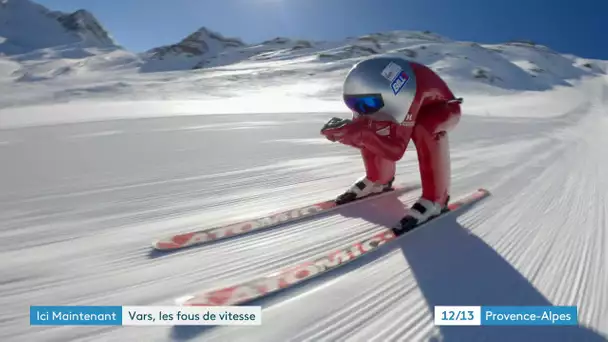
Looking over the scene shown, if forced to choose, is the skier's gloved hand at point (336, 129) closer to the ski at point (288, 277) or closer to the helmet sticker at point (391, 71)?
the helmet sticker at point (391, 71)

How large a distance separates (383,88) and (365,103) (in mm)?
143

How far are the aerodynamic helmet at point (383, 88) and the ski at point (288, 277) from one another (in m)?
0.73

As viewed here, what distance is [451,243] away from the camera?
2.17 metres

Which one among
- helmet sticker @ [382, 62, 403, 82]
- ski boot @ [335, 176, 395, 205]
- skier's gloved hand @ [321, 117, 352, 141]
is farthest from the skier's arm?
ski boot @ [335, 176, 395, 205]

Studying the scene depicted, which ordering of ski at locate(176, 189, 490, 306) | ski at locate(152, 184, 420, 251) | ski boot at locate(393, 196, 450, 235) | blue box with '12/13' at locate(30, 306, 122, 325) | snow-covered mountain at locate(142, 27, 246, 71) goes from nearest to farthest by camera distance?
blue box with '12/13' at locate(30, 306, 122, 325) → ski at locate(176, 189, 490, 306) → ski at locate(152, 184, 420, 251) → ski boot at locate(393, 196, 450, 235) → snow-covered mountain at locate(142, 27, 246, 71)

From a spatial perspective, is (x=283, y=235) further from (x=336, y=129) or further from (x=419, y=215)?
(x=419, y=215)

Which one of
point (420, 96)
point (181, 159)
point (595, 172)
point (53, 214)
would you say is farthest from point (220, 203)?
point (595, 172)

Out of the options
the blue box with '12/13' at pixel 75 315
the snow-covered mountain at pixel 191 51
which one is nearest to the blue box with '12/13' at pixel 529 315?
the blue box with '12/13' at pixel 75 315

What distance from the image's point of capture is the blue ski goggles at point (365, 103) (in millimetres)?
2394

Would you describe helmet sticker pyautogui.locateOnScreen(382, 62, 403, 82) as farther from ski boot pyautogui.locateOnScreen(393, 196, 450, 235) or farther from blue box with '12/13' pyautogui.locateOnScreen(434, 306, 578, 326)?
blue box with '12/13' pyautogui.locateOnScreen(434, 306, 578, 326)

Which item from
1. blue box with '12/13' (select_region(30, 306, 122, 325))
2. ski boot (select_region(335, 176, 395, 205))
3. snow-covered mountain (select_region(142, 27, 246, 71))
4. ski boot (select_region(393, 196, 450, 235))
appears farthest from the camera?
snow-covered mountain (select_region(142, 27, 246, 71))

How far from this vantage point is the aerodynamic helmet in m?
2.37

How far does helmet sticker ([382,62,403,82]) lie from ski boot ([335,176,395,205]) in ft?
2.83

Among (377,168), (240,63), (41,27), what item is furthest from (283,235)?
(41,27)
